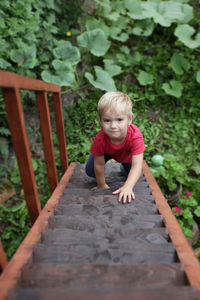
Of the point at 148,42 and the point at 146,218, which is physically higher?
the point at 148,42

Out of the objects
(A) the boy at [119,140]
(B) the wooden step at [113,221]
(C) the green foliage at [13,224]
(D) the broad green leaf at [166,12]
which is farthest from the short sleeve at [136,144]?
(D) the broad green leaf at [166,12]

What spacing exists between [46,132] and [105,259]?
138cm

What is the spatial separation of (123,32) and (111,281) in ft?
16.8

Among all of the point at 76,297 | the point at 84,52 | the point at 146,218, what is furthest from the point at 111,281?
the point at 84,52

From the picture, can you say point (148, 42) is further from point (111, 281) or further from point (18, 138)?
point (111, 281)

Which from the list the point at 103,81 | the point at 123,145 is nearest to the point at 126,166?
the point at 123,145

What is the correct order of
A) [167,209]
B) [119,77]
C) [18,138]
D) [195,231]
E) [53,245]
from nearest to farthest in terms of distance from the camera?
[53,245], [18,138], [167,209], [195,231], [119,77]

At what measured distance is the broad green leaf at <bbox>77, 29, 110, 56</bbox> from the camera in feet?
11.9

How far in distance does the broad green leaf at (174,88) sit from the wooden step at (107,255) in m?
3.56

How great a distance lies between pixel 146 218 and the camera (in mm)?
1412

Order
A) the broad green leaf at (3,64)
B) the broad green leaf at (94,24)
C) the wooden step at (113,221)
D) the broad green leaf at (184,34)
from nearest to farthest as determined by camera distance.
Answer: the wooden step at (113,221), the broad green leaf at (3,64), the broad green leaf at (184,34), the broad green leaf at (94,24)

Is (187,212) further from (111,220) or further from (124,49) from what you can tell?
(124,49)

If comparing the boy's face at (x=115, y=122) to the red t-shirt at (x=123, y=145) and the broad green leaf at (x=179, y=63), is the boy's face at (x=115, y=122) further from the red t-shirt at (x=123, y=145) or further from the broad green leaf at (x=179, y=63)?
the broad green leaf at (x=179, y=63)

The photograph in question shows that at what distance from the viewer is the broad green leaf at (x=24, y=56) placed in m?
2.75
